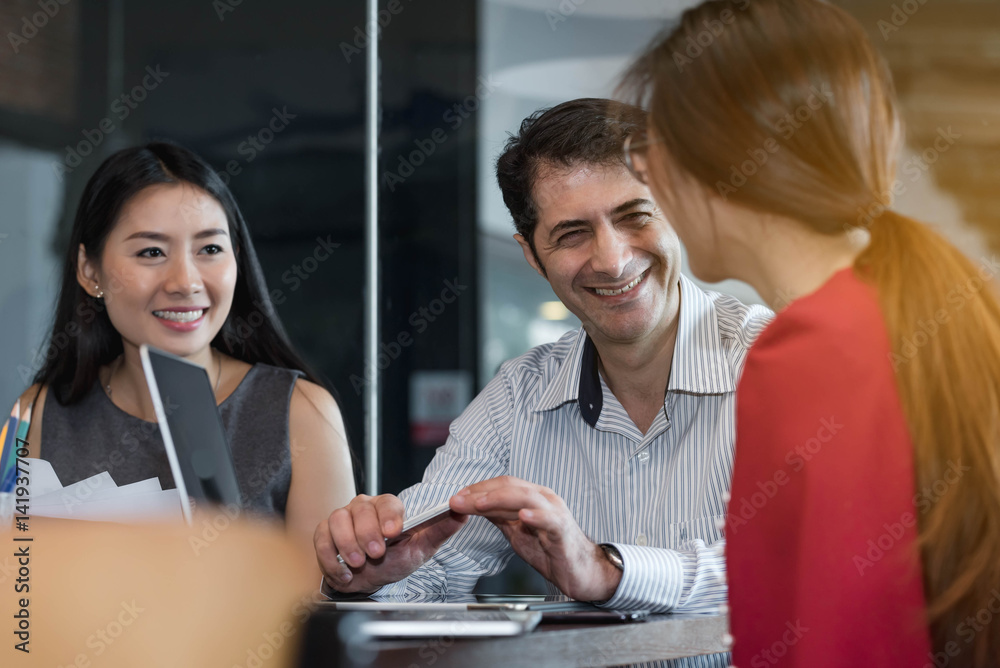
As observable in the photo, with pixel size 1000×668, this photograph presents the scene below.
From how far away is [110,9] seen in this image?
3410 millimetres

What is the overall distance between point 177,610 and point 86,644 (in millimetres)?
62

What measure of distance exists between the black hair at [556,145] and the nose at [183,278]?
31.1 inches

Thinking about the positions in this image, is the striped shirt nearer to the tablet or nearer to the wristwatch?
the wristwatch

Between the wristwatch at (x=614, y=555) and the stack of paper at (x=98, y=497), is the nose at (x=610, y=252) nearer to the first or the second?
the wristwatch at (x=614, y=555)

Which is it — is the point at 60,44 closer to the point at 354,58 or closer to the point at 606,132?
the point at 354,58

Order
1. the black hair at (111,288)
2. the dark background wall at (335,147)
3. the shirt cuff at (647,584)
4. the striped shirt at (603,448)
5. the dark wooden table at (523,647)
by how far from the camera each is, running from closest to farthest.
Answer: the dark wooden table at (523,647)
the shirt cuff at (647,584)
the striped shirt at (603,448)
the black hair at (111,288)
the dark background wall at (335,147)

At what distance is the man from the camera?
1626 mm

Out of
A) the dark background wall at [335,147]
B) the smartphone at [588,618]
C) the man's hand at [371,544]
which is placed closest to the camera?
the smartphone at [588,618]

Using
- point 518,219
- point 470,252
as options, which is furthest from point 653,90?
point 470,252

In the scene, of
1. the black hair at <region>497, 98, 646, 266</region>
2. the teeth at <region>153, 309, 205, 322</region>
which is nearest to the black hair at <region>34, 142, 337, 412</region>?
the teeth at <region>153, 309, 205, 322</region>

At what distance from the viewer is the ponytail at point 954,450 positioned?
2.53 feet

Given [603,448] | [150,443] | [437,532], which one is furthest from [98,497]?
[603,448]

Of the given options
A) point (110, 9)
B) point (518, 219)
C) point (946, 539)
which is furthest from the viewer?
point (110, 9)

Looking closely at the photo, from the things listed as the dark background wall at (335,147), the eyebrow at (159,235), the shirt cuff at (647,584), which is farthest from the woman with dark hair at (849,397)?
the dark background wall at (335,147)
